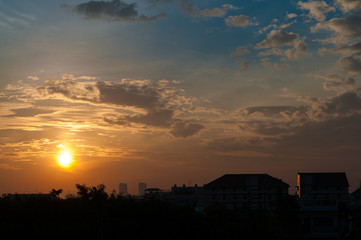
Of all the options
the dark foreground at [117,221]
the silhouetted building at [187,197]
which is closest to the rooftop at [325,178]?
the silhouetted building at [187,197]

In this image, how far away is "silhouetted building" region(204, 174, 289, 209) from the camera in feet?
345

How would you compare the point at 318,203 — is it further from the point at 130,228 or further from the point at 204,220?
the point at 130,228

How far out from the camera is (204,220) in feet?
115

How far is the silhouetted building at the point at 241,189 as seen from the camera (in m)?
105

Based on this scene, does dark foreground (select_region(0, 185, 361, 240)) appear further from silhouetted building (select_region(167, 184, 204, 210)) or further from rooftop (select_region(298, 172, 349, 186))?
rooftop (select_region(298, 172, 349, 186))

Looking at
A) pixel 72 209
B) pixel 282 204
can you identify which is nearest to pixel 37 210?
pixel 72 209

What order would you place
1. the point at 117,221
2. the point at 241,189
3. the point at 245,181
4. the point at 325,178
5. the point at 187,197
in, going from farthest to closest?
1. the point at 187,197
2. the point at 245,181
3. the point at 241,189
4. the point at 325,178
5. the point at 117,221

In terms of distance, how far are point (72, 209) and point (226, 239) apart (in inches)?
499

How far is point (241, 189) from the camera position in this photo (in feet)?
349

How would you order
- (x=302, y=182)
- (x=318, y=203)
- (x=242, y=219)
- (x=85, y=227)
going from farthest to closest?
(x=302, y=182)
(x=318, y=203)
(x=242, y=219)
(x=85, y=227)

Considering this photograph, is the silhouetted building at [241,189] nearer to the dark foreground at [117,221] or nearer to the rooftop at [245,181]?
the rooftop at [245,181]

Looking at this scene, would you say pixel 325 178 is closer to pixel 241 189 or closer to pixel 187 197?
pixel 241 189

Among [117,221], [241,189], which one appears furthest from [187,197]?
[117,221]

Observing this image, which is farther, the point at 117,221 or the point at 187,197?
the point at 187,197
